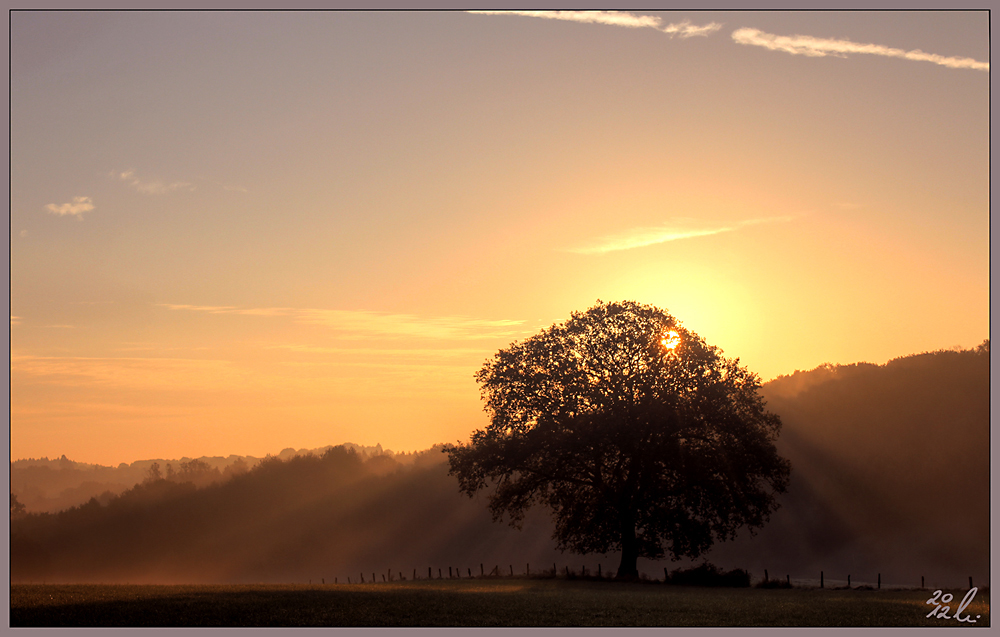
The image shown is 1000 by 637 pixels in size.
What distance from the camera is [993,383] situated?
29.6 m

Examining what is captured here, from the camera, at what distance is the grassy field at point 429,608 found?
2491 centimetres

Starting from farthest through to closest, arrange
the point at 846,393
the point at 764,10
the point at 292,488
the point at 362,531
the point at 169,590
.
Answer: the point at 292,488, the point at 362,531, the point at 846,393, the point at 169,590, the point at 764,10

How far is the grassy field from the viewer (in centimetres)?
2491

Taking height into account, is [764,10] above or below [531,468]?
above

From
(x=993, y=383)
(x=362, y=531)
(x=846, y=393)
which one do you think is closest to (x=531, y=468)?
(x=993, y=383)

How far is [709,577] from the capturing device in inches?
1948

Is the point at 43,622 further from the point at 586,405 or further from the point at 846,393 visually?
the point at 846,393

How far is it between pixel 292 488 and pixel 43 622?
159 metres

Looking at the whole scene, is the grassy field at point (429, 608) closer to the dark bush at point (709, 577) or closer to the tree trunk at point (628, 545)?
the dark bush at point (709, 577)

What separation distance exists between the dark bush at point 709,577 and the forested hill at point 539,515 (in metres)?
56.0
